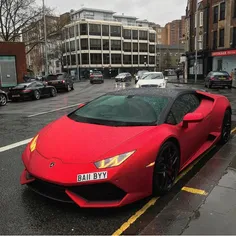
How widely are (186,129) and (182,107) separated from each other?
1.65 ft

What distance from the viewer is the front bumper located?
2998 mm

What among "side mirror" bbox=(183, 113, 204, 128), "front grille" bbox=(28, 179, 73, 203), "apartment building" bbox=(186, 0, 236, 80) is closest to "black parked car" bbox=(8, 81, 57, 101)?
"side mirror" bbox=(183, 113, 204, 128)

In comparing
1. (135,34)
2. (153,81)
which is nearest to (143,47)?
(135,34)

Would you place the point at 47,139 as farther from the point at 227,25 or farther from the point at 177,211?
the point at 227,25

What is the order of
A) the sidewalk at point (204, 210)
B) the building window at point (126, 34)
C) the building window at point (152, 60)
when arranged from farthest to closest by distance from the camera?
the building window at point (152, 60) → the building window at point (126, 34) → the sidewalk at point (204, 210)

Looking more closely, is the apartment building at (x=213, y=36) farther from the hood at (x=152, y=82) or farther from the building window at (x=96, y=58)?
the building window at (x=96, y=58)

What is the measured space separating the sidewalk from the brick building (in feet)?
76.1

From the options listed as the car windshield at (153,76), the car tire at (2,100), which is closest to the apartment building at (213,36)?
the car windshield at (153,76)

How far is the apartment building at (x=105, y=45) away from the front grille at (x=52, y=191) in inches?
2629

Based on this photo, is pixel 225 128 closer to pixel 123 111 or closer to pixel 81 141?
pixel 123 111

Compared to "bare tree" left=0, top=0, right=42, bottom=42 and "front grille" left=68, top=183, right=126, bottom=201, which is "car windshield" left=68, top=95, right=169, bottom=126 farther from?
"bare tree" left=0, top=0, right=42, bottom=42

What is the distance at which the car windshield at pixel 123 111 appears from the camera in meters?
3.99

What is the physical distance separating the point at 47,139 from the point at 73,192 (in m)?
1.03

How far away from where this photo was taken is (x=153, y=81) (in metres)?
17.4
